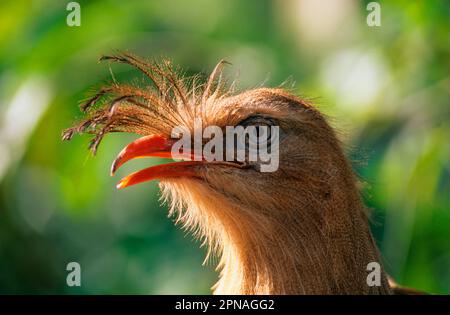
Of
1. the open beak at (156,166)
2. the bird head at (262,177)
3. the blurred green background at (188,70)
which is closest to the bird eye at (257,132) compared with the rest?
the bird head at (262,177)

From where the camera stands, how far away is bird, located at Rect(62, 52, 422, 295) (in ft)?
8.65

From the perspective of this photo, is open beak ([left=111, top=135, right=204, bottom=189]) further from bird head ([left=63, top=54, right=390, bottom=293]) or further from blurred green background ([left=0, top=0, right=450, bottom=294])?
blurred green background ([left=0, top=0, right=450, bottom=294])

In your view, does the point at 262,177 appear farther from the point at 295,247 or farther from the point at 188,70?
the point at 188,70

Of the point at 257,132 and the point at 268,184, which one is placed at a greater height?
the point at 257,132

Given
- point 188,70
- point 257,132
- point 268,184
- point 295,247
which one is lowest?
point 295,247

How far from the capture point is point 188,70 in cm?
422

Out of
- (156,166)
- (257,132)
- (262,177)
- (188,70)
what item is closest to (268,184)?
(262,177)

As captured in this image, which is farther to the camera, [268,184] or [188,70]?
[188,70]

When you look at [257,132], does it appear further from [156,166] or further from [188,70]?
[188,70]

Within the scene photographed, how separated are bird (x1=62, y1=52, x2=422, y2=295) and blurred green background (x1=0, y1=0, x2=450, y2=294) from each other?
1.15 m

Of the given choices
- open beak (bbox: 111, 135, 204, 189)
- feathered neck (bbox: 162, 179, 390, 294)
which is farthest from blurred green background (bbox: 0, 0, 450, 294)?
open beak (bbox: 111, 135, 204, 189)

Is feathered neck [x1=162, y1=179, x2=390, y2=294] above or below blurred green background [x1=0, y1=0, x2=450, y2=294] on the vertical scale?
below

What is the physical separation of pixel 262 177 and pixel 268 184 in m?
0.03
